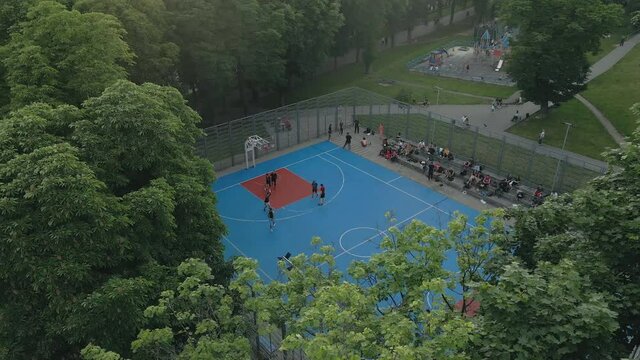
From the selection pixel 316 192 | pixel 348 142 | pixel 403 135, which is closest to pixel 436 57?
pixel 403 135

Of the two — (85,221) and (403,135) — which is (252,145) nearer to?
(403,135)

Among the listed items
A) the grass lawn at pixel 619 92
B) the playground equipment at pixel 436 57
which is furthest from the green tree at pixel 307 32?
the grass lawn at pixel 619 92

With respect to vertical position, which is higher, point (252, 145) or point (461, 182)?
point (252, 145)

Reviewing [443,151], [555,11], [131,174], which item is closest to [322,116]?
[443,151]

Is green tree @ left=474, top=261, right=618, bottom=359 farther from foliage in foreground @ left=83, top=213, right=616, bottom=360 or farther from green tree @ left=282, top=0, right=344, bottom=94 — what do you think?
green tree @ left=282, top=0, right=344, bottom=94

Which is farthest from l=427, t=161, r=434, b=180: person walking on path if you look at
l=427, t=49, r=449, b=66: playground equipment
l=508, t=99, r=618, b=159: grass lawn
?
l=427, t=49, r=449, b=66: playground equipment

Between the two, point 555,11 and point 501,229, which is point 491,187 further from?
point 501,229
